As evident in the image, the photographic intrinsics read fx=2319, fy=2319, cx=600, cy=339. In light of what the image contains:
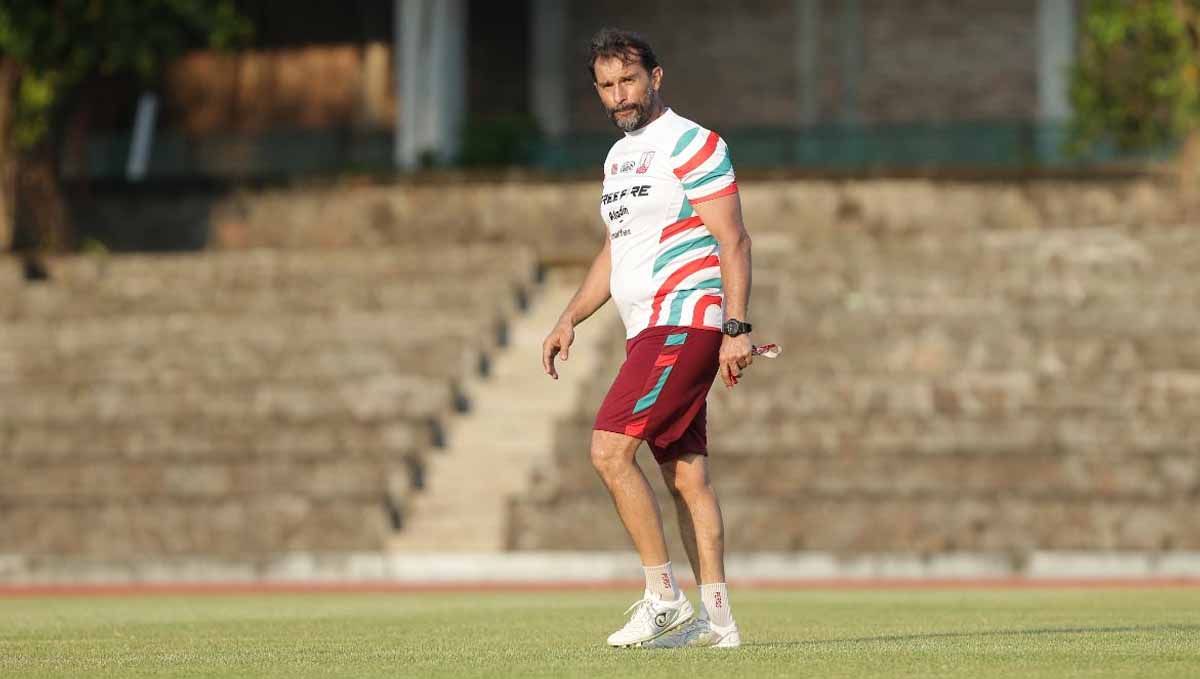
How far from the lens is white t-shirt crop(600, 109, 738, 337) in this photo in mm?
8211

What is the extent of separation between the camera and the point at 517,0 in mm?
34500

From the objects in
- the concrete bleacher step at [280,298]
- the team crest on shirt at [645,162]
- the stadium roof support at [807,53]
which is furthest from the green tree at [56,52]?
the team crest on shirt at [645,162]

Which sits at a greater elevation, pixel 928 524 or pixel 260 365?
pixel 260 365

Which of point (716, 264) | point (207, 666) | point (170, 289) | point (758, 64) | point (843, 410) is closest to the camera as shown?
point (207, 666)

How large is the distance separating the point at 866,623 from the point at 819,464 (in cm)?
774

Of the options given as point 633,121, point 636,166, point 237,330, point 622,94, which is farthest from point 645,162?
point 237,330

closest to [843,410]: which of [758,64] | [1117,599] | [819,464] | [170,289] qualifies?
[819,464]

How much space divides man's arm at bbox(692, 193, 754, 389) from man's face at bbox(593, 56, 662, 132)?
0.40 metres

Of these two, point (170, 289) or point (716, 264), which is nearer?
point (716, 264)

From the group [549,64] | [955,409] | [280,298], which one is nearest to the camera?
[955,409]

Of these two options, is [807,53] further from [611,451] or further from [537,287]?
[611,451]

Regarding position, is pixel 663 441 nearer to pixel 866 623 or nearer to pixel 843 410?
pixel 866 623

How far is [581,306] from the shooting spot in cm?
867

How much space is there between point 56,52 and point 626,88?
20772 millimetres
